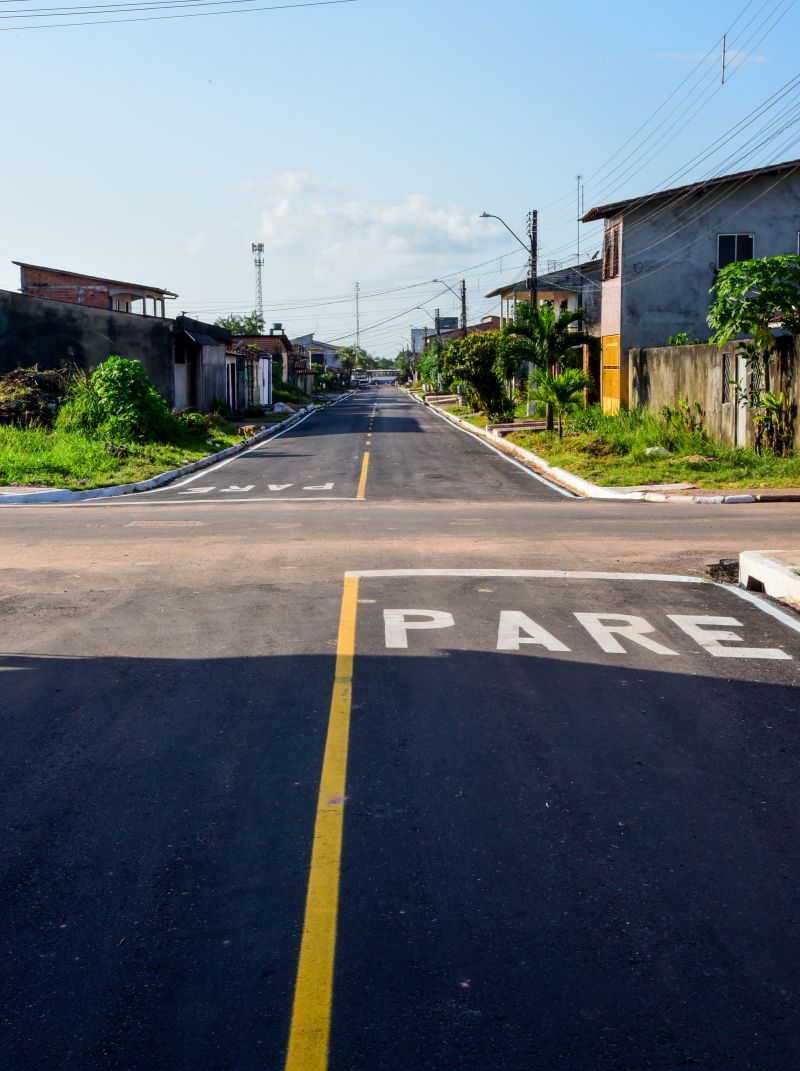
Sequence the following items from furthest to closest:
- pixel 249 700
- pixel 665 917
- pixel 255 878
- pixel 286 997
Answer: pixel 249 700 < pixel 255 878 < pixel 665 917 < pixel 286 997

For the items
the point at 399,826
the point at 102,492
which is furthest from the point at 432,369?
the point at 399,826

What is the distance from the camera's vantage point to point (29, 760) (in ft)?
20.6

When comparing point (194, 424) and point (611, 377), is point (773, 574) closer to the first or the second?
point (611, 377)

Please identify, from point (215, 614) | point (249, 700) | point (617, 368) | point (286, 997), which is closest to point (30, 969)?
point (286, 997)

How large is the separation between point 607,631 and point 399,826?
4519 mm

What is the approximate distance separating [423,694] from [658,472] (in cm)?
1838

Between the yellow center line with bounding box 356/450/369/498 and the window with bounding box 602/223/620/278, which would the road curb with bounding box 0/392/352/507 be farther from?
the window with bounding box 602/223/620/278

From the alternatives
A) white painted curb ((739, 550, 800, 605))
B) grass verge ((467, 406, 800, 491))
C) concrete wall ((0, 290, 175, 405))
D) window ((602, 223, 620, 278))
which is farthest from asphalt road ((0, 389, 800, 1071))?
concrete wall ((0, 290, 175, 405))

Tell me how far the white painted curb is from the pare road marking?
1.09 m

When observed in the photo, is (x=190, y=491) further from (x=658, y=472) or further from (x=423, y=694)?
(x=423, y=694)

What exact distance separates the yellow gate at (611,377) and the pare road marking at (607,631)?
26.7 m

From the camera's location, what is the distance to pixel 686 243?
118 ft

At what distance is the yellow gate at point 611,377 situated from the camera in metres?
36.2

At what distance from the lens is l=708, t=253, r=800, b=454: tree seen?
923 inches
